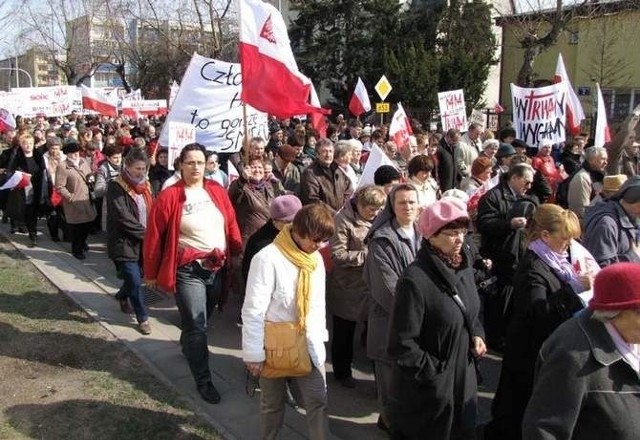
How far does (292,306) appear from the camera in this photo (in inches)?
143

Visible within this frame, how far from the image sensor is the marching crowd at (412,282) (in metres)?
2.33

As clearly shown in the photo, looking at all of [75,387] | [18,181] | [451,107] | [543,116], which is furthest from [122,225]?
[451,107]

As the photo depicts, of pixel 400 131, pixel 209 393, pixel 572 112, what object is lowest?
pixel 209 393

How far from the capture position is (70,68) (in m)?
47.3

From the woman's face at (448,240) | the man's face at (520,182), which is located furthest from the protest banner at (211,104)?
the woman's face at (448,240)

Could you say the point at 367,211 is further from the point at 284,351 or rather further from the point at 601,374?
the point at 601,374

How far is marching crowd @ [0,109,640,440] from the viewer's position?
233 cm

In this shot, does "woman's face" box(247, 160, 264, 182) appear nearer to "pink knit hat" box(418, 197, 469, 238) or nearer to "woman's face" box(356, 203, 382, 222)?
"woman's face" box(356, 203, 382, 222)

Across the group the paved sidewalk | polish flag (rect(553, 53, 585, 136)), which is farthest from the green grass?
polish flag (rect(553, 53, 585, 136))

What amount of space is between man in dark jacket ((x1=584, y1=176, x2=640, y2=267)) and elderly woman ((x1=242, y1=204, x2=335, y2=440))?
208cm

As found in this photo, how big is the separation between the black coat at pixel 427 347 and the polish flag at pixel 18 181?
832 centimetres

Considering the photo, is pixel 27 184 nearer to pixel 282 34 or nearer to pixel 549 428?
pixel 282 34

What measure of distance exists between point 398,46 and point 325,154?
31.1m

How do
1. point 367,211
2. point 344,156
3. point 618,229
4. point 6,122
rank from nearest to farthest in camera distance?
point 618,229 → point 367,211 → point 344,156 → point 6,122
